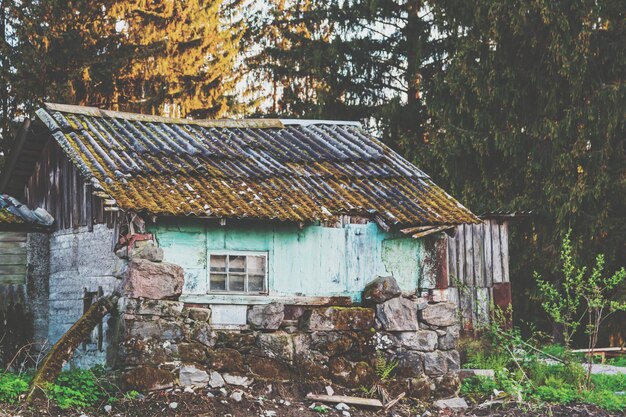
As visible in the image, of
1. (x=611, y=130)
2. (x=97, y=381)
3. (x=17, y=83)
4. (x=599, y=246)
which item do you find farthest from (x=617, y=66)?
(x=17, y=83)

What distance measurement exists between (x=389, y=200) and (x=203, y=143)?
3.32 m

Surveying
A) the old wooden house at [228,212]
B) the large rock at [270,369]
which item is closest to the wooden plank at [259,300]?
the old wooden house at [228,212]

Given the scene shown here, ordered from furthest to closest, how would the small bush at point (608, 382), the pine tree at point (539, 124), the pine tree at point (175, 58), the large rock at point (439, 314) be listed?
the pine tree at point (175, 58) < the pine tree at point (539, 124) < the small bush at point (608, 382) < the large rock at point (439, 314)

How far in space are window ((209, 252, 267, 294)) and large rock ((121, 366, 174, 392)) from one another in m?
1.50

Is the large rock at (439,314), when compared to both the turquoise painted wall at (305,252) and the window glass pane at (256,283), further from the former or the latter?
the window glass pane at (256,283)

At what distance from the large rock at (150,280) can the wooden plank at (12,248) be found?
4110 mm

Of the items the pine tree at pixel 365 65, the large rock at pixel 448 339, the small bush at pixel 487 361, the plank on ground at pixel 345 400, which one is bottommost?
the plank on ground at pixel 345 400

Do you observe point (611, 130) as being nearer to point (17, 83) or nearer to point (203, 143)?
point (203, 143)

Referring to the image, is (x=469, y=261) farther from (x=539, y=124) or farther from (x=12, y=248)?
(x=12, y=248)

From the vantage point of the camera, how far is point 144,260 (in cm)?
1244

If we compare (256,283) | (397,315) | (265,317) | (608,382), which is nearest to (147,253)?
(256,283)

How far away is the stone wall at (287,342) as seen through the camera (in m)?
12.3

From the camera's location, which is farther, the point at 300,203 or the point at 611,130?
the point at 611,130

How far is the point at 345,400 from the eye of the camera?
12852 millimetres
